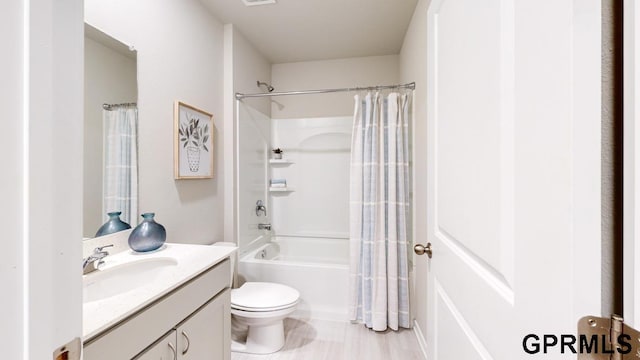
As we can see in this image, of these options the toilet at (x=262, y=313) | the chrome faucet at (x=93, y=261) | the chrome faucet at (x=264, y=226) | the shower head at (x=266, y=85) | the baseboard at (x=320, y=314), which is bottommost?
the baseboard at (x=320, y=314)

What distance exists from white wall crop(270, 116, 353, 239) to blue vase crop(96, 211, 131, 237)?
1899mm

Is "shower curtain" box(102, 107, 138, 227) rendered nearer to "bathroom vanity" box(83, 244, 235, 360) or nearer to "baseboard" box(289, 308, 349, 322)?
"bathroom vanity" box(83, 244, 235, 360)

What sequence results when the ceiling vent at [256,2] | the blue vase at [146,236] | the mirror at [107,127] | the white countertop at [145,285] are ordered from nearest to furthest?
the white countertop at [145,285], the mirror at [107,127], the blue vase at [146,236], the ceiling vent at [256,2]

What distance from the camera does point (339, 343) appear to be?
200cm

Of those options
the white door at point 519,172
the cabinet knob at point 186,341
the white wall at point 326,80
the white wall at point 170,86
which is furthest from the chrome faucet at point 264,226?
the white door at point 519,172

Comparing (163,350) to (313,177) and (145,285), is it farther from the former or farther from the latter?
(313,177)

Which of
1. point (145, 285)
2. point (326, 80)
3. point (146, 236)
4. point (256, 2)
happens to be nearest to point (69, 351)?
point (145, 285)

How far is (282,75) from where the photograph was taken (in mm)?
3188

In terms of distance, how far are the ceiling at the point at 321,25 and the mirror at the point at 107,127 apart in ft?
3.21

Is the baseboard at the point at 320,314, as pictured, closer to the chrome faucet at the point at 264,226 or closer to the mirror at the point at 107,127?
the chrome faucet at the point at 264,226

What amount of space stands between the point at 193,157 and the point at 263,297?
1.08m

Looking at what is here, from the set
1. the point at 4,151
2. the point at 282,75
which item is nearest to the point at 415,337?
the point at 4,151

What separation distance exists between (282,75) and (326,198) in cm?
151

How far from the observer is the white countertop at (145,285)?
77cm
